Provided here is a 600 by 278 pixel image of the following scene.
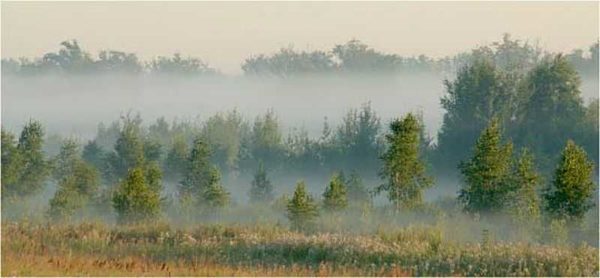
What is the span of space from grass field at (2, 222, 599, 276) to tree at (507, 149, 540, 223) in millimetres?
8987

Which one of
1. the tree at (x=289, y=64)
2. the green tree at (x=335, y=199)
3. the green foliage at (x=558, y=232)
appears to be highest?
the tree at (x=289, y=64)

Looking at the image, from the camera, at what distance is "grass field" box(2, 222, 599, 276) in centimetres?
1828

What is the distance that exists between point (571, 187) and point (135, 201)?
60.8 ft

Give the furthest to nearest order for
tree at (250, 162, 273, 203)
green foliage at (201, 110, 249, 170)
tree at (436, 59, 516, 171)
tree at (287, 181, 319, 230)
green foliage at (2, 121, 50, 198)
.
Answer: green foliage at (201, 110, 249, 170) < tree at (436, 59, 516, 171) < tree at (250, 162, 273, 203) < green foliage at (2, 121, 50, 198) < tree at (287, 181, 319, 230)

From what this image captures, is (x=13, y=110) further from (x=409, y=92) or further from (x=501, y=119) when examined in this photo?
(x=501, y=119)

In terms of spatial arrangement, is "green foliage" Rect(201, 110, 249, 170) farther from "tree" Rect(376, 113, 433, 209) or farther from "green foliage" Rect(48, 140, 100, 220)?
"tree" Rect(376, 113, 433, 209)

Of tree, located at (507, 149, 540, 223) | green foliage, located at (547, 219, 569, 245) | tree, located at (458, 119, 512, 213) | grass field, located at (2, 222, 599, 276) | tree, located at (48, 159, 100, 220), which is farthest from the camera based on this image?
tree, located at (48, 159, 100, 220)

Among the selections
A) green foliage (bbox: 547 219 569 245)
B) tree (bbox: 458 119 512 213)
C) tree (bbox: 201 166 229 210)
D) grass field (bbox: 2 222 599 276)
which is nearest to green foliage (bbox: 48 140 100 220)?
tree (bbox: 201 166 229 210)

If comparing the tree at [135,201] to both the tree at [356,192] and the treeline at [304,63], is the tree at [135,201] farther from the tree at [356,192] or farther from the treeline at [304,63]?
the treeline at [304,63]

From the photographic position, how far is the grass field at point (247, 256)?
18.3m

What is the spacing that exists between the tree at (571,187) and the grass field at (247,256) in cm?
736

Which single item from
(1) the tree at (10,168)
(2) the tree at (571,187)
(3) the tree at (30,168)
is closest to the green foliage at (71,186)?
(3) the tree at (30,168)

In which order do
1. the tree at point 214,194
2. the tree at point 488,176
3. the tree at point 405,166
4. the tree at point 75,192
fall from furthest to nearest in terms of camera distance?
the tree at point 214,194 < the tree at point 75,192 < the tree at point 405,166 < the tree at point 488,176

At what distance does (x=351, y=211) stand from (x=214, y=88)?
406 ft
